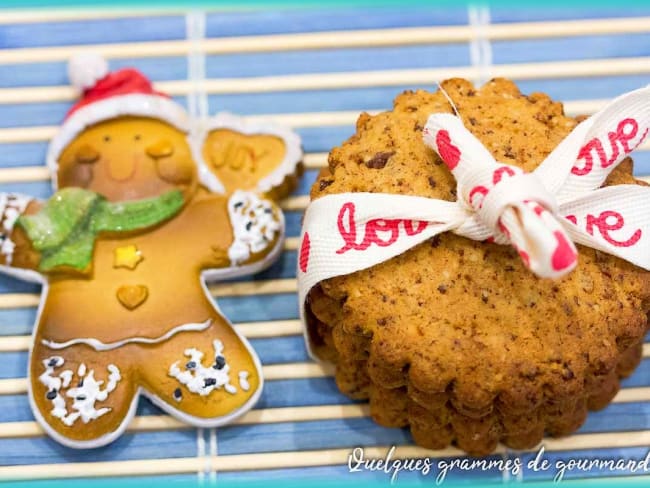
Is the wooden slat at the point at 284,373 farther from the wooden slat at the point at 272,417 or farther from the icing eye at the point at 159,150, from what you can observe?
the icing eye at the point at 159,150

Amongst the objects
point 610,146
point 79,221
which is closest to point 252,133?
point 79,221

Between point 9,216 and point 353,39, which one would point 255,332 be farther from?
point 353,39

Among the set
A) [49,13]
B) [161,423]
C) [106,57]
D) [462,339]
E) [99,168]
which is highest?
[49,13]

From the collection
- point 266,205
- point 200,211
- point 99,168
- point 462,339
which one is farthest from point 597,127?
point 99,168

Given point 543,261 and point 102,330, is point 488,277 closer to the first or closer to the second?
point 543,261

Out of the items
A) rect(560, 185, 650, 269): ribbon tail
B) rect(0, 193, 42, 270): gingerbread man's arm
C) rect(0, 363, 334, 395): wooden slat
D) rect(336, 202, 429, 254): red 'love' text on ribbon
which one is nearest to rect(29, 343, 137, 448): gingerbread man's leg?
rect(0, 363, 334, 395): wooden slat

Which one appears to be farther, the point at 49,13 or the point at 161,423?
the point at 49,13
